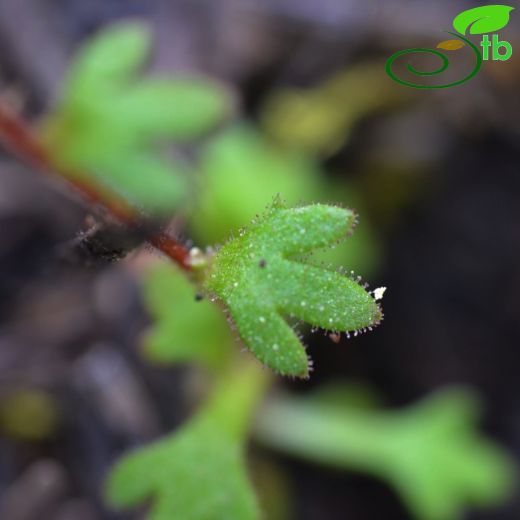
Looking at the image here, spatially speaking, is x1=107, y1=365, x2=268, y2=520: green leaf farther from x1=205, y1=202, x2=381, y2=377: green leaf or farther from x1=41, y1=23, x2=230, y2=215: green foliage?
x1=41, y1=23, x2=230, y2=215: green foliage

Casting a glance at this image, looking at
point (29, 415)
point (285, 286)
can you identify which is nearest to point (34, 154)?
point (29, 415)

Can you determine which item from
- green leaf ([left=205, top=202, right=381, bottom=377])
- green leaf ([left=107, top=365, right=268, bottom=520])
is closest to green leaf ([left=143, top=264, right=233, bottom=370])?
green leaf ([left=107, top=365, right=268, bottom=520])

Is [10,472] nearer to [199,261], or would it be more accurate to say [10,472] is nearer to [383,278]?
[199,261]

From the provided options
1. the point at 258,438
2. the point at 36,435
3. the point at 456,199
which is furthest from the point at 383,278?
the point at 36,435

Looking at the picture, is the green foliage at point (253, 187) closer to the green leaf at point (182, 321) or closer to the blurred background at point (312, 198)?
the blurred background at point (312, 198)

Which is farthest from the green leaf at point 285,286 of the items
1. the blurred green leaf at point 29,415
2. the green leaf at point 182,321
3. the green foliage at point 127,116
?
the blurred green leaf at point 29,415

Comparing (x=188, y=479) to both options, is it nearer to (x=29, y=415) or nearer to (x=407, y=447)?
(x=29, y=415)
